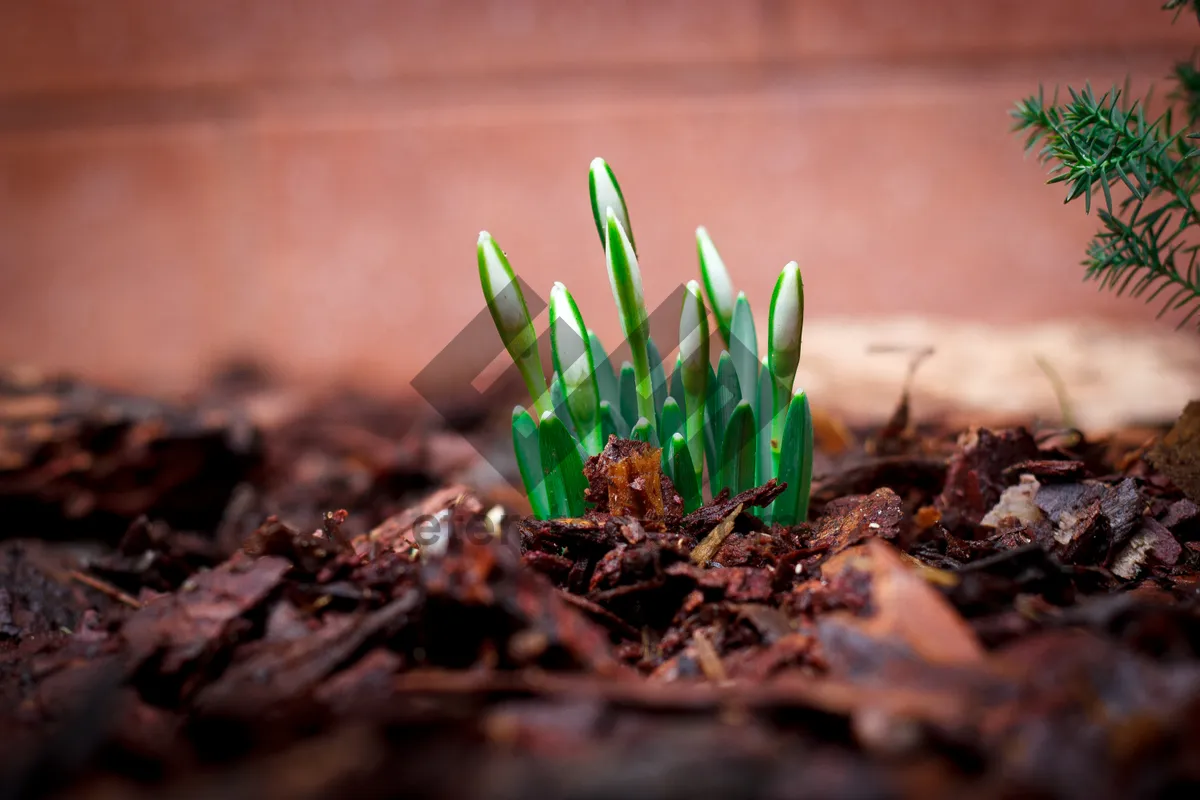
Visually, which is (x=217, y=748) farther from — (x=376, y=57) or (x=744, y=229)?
(x=376, y=57)

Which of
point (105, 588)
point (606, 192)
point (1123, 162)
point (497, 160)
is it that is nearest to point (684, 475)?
point (606, 192)

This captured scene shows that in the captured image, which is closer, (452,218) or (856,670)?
(856,670)

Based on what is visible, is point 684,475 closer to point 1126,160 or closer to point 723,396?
point 723,396

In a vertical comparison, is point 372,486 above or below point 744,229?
below

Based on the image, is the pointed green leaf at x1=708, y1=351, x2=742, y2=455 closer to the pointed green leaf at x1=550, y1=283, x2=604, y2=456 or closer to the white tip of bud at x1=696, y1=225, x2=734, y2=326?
the white tip of bud at x1=696, y1=225, x2=734, y2=326

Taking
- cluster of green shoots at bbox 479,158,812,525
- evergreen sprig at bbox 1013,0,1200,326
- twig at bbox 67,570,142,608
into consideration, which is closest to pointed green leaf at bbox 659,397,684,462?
cluster of green shoots at bbox 479,158,812,525

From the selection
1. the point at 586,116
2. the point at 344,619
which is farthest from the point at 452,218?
the point at 344,619
